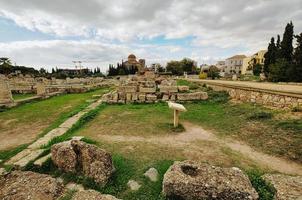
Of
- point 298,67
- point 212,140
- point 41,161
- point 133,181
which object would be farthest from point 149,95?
point 298,67

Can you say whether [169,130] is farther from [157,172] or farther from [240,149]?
[157,172]

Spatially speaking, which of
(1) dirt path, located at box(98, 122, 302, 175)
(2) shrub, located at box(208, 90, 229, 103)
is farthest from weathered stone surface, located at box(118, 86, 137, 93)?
(1) dirt path, located at box(98, 122, 302, 175)

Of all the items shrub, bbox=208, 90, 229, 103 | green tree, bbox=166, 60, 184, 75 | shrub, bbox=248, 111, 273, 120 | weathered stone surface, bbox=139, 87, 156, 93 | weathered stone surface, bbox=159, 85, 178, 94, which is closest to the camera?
shrub, bbox=248, 111, 273, 120

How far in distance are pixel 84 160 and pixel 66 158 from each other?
1.29 ft

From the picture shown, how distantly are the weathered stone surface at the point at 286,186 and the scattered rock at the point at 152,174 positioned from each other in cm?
196

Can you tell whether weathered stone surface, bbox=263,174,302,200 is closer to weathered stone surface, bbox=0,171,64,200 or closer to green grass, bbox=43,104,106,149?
weathered stone surface, bbox=0,171,64,200

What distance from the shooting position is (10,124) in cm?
813

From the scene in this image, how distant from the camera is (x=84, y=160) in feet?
13.2

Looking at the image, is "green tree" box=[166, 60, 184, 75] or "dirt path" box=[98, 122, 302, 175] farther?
"green tree" box=[166, 60, 184, 75]

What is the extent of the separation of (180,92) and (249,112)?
5.44 m

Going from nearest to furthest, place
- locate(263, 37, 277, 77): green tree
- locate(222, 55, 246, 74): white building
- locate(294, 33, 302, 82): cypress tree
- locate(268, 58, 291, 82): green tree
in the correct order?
1. locate(294, 33, 302, 82): cypress tree
2. locate(268, 58, 291, 82): green tree
3. locate(263, 37, 277, 77): green tree
4. locate(222, 55, 246, 74): white building

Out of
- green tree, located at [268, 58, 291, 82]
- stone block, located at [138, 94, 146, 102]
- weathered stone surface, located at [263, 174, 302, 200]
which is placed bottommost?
weathered stone surface, located at [263, 174, 302, 200]

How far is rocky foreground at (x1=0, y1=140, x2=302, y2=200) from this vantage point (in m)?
3.05

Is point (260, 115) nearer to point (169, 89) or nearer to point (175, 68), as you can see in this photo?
point (169, 89)
